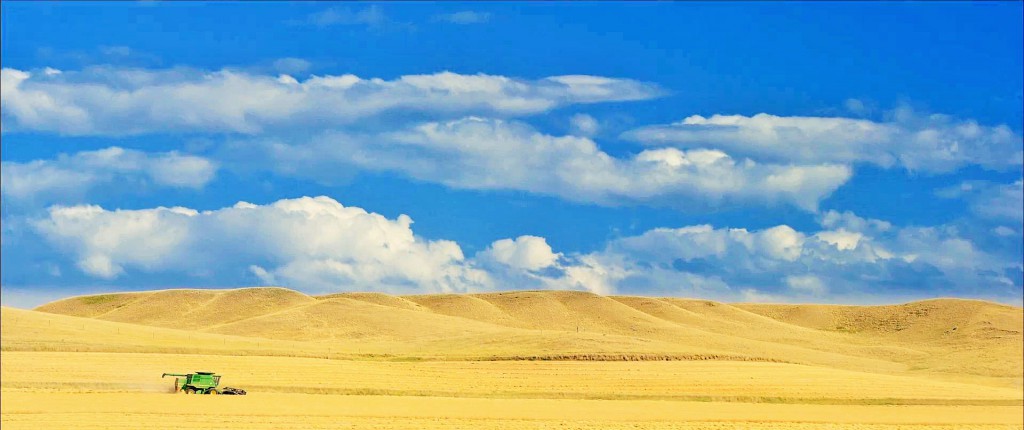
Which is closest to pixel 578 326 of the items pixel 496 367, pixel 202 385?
pixel 496 367

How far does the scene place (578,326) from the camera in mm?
140125

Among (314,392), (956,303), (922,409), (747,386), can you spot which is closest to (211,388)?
(314,392)

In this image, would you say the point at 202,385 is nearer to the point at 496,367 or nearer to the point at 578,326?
the point at 496,367

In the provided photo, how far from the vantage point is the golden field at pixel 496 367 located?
53406 mm

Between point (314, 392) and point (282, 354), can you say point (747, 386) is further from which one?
point (282, 354)

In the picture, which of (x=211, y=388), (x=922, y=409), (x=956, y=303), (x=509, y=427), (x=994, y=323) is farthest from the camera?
(x=956, y=303)

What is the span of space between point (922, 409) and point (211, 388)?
42.8 m

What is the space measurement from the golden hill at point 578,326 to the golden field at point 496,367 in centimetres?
45

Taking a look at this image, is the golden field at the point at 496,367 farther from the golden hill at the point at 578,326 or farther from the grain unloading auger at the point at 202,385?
the grain unloading auger at the point at 202,385

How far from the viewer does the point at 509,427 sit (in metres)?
48.6

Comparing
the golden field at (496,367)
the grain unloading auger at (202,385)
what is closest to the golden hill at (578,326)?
the golden field at (496,367)

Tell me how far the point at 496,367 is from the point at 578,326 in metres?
59.6

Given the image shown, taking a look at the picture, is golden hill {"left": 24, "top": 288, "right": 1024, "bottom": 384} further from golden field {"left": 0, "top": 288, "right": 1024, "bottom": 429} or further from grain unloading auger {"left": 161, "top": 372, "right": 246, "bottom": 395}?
grain unloading auger {"left": 161, "top": 372, "right": 246, "bottom": 395}

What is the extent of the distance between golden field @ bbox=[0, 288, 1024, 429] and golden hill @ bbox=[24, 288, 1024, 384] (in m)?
0.45
